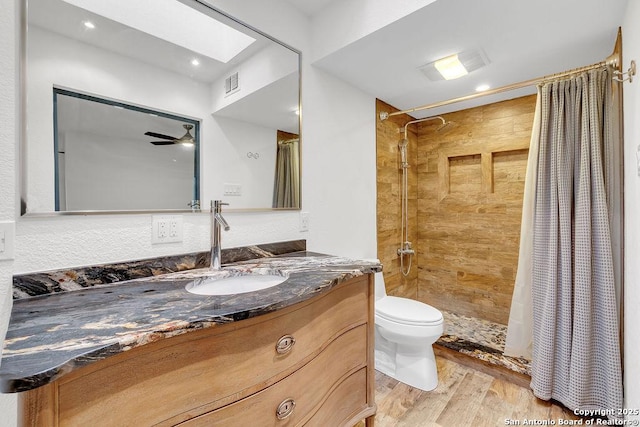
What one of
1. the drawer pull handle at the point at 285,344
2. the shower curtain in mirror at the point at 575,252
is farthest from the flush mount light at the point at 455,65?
the drawer pull handle at the point at 285,344

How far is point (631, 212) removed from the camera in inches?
49.7

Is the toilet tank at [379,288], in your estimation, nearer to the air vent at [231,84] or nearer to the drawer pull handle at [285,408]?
the drawer pull handle at [285,408]

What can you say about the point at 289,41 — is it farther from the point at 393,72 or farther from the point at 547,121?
the point at 547,121

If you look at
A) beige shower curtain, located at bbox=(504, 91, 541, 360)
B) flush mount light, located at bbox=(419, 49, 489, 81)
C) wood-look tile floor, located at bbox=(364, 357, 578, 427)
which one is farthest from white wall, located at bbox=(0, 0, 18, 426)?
beige shower curtain, located at bbox=(504, 91, 541, 360)

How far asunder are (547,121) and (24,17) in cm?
257

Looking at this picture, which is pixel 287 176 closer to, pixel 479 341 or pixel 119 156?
pixel 119 156

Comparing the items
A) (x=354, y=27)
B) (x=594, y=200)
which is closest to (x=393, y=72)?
(x=354, y=27)

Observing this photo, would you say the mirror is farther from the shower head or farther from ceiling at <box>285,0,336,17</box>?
the shower head

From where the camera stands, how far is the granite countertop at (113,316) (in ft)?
1.76

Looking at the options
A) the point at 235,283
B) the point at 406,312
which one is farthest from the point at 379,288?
the point at 235,283

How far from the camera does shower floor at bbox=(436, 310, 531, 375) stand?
1.93 m

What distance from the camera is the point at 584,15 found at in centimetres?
141

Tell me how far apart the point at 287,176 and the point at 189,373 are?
4.01ft

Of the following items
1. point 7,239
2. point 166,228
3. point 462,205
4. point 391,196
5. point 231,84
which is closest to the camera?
point 7,239
